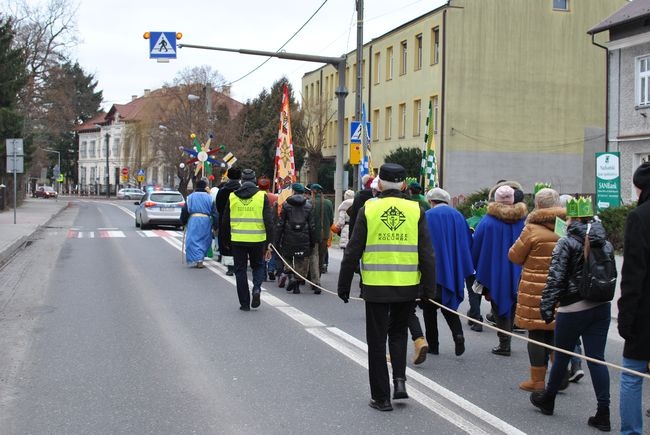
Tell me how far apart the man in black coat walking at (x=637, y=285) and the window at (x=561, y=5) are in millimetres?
37522

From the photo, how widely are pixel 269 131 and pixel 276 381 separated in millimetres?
58178

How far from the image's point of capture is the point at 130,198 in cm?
8538

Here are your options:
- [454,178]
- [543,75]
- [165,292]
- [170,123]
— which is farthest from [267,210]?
[170,123]

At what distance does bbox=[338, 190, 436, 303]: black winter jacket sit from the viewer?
19.4 feet

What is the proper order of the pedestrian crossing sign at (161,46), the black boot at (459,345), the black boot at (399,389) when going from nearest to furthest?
the black boot at (399,389) < the black boot at (459,345) < the pedestrian crossing sign at (161,46)

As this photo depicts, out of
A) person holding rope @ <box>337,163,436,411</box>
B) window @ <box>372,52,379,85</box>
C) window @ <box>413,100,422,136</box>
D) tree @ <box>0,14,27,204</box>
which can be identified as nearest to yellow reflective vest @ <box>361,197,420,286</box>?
person holding rope @ <box>337,163,436,411</box>

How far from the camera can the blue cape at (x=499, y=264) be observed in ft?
25.3

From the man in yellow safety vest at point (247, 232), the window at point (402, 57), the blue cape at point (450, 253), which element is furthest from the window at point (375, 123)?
the blue cape at point (450, 253)

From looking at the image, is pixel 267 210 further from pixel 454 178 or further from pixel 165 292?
pixel 454 178

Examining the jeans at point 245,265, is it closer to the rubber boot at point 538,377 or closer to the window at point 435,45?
the rubber boot at point 538,377

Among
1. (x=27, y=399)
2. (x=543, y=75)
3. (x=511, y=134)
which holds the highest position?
(x=543, y=75)

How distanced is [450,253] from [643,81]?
2140 centimetres

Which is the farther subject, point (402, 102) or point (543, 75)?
point (402, 102)

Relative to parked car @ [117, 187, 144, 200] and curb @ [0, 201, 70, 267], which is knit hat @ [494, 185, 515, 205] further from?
parked car @ [117, 187, 144, 200]
